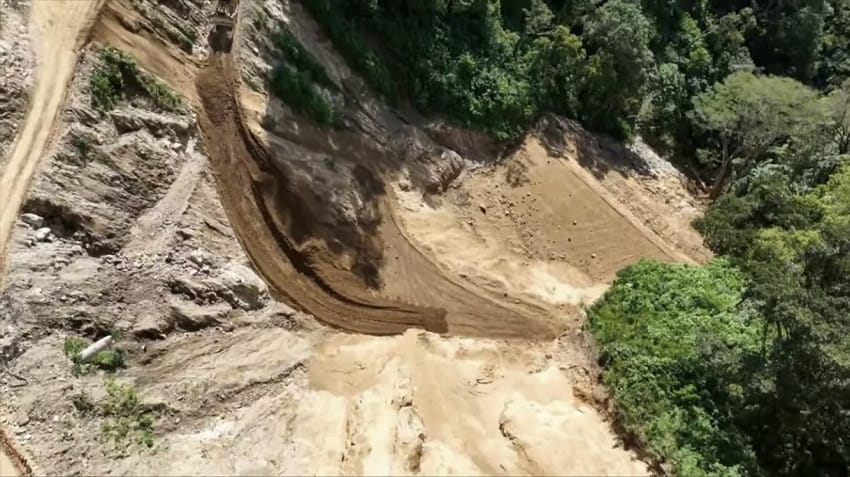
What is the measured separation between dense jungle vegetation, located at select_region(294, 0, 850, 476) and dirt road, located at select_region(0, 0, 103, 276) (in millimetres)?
9546

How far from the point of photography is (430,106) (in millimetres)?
30625

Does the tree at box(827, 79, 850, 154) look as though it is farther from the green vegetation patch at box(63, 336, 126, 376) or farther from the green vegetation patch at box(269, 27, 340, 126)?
the green vegetation patch at box(63, 336, 126, 376)

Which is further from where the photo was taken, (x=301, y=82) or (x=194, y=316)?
(x=301, y=82)

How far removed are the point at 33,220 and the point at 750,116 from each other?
3161 centimetres

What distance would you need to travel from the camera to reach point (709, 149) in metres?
37.7

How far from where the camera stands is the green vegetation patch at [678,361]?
19828 mm

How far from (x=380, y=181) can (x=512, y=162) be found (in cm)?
759

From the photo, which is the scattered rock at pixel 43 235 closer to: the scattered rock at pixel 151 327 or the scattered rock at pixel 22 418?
the scattered rock at pixel 151 327

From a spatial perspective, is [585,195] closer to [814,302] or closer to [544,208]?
[544,208]

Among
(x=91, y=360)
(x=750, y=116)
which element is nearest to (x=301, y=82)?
(x=91, y=360)

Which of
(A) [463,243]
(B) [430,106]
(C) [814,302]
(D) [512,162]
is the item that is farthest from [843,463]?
(B) [430,106]

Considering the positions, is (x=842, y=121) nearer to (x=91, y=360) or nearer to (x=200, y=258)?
(x=200, y=258)

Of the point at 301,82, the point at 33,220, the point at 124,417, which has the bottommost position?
the point at 124,417

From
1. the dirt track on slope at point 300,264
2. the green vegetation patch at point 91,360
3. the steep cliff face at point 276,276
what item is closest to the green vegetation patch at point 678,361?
the steep cliff face at point 276,276
